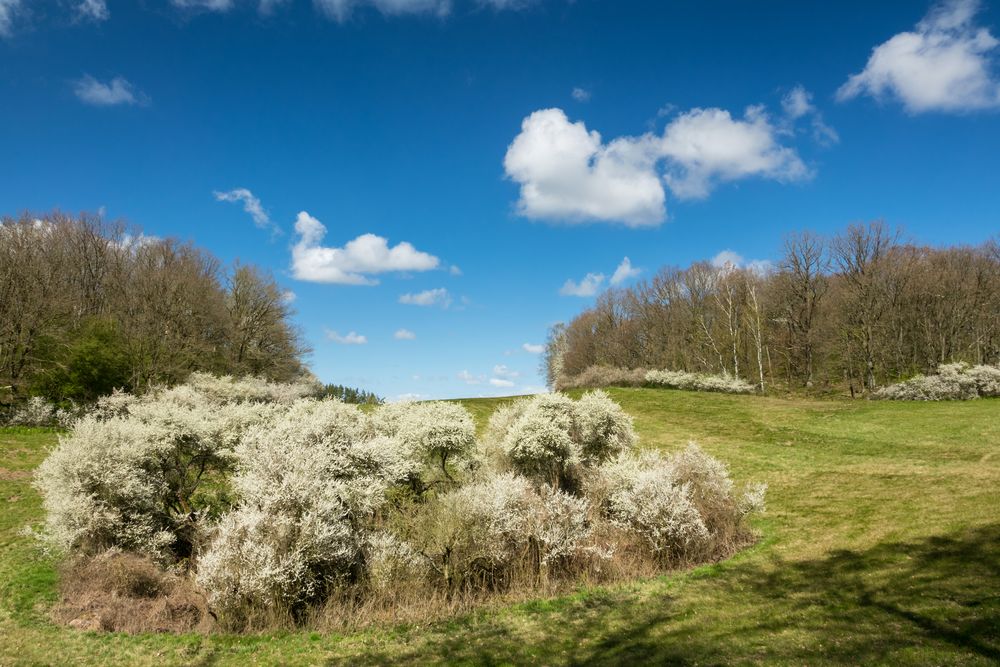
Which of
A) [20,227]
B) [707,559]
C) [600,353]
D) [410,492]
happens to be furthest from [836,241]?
[20,227]

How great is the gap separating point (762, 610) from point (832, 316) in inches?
2126

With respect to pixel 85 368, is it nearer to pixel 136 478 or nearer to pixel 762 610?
pixel 136 478

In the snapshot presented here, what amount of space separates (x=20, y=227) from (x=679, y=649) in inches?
2596

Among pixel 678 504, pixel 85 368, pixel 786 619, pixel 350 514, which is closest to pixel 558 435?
pixel 678 504

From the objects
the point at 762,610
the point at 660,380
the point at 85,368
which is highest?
the point at 85,368

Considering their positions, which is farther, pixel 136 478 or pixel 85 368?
pixel 85 368

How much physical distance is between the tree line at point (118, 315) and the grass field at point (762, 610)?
17.8 m

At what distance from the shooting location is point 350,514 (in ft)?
52.0

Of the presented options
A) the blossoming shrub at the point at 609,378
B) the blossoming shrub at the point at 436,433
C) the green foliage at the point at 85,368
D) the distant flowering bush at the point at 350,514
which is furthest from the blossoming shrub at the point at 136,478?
the blossoming shrub at the point at 609,378

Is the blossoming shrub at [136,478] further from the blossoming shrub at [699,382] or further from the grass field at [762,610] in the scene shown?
the blossoming shrub at [699,382]

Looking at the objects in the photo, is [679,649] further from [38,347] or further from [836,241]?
[836,241]

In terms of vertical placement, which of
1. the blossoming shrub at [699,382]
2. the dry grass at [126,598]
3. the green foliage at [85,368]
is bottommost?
the dry grass at [126,598]

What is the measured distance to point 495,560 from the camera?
14.8 metres

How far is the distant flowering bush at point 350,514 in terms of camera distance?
13.6 m
